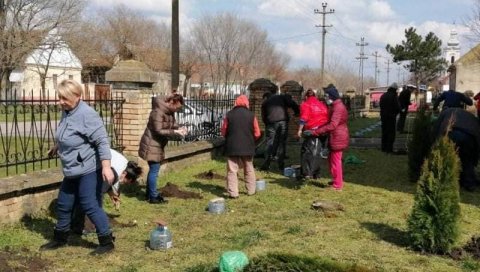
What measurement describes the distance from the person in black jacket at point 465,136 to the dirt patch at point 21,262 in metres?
6.47

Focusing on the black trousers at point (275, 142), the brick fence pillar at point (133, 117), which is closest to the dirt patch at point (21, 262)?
the brick fence pillar at point (133, 117)

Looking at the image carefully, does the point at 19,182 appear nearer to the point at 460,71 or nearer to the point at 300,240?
the point at 300,240

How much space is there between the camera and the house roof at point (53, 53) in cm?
3788

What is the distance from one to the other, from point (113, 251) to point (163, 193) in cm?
299

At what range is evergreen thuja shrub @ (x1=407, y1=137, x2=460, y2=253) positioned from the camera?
5375 millimetres

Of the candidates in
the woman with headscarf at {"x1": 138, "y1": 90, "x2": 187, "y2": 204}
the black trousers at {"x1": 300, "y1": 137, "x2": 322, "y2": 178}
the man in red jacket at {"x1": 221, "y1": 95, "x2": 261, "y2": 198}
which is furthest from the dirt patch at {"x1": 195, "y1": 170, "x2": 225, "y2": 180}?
the woman with headscarf at {"x1": 138, "y1": 90, "x2": 187, "y2": 204}

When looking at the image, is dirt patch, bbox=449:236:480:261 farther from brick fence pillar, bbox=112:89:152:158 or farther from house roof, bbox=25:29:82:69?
house roof, bbox=25:29:82:69

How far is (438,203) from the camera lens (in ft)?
17.7

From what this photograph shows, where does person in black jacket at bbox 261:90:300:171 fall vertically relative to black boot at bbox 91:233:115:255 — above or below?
above

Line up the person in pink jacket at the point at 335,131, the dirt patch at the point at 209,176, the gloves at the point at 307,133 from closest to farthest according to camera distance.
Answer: the person in pink jacket at the point at 335,131 → the gloves at the point at 307,133 → the dirt patch at the point at 209,176

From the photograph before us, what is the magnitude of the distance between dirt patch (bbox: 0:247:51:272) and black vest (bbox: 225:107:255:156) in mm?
3583

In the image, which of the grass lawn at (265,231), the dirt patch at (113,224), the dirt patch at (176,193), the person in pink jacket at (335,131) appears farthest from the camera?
the person in pink jacket at (335,131)

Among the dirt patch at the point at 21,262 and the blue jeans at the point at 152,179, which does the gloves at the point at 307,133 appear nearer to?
the blue jeans at the point at 152,179

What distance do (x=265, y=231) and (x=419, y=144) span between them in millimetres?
4961
